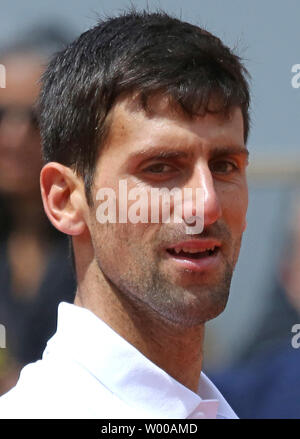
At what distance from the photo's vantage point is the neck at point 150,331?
2.67 m

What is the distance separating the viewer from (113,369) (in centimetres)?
261

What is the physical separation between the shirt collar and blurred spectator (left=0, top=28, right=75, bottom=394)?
977mm

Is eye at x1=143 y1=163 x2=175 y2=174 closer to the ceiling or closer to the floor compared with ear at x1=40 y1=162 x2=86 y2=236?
closer to the ceiling

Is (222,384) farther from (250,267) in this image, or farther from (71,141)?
A: (71,141)

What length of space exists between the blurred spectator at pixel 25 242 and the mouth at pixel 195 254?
1101 mm

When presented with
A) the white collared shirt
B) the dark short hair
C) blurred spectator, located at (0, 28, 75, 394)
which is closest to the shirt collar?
the white collared shirt

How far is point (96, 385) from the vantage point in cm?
259

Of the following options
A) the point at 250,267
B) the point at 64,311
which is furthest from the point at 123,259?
the point at 250,267

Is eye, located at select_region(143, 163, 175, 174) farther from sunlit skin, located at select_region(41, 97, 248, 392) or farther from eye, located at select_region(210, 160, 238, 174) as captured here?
eye, located at select_region(210, 160, 238, 174)

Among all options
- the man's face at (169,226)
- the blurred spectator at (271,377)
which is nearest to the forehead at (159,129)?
the man's face at (169,226)

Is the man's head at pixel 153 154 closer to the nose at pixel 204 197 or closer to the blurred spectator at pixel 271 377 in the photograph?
the nose at pixel 204 197

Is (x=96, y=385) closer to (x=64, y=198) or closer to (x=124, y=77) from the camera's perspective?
(x=64, y=198)

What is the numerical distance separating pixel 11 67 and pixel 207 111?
1.37 meters

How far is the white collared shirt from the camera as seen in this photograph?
2559 millimetres
